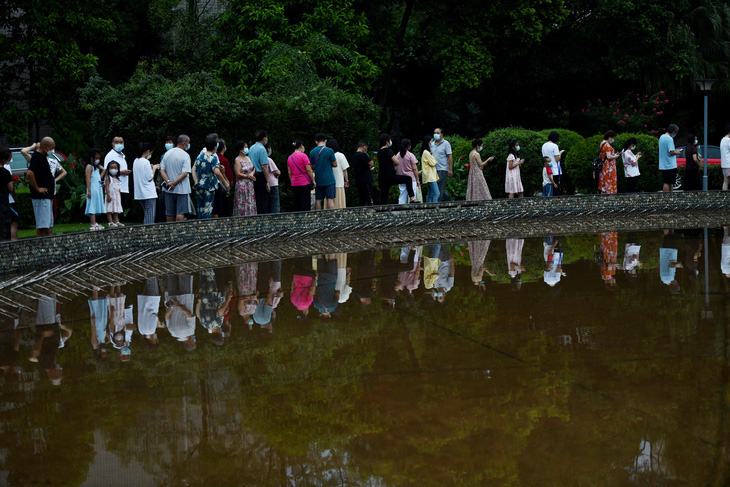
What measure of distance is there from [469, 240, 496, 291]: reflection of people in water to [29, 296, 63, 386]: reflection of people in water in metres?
4.14

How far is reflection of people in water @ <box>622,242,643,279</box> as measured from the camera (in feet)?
30.7

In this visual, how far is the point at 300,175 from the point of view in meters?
14.9

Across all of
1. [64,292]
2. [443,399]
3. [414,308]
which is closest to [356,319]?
[414,308]

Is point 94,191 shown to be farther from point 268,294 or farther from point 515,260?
point 515,260

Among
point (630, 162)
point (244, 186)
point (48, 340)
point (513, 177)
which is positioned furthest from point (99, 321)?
point (630, 162)

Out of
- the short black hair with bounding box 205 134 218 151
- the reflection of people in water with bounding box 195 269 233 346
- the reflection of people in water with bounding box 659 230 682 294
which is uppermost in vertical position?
the short black hair with bounding box 205 134 218 151

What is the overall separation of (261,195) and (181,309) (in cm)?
711

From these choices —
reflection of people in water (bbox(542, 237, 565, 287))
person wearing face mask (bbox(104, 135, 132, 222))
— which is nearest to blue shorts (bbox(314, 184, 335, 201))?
person wearing face mask (bbox(104, 135, 132, 222))

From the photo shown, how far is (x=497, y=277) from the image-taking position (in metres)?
9.27

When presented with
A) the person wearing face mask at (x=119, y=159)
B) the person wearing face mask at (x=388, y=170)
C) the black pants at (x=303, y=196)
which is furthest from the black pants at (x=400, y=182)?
the person wearing face mask at (x=119, y=159)

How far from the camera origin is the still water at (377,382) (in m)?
4.22

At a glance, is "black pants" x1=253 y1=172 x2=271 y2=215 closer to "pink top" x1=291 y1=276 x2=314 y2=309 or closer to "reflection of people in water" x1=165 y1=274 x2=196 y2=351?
"reflection of people in water" x1=165 y1=274 x2=196 y2=351

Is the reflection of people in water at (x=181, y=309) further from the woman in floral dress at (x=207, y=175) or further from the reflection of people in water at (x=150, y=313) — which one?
the woman in floral dress at (x=207, y=175)

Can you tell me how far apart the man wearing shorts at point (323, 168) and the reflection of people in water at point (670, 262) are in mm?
5749
